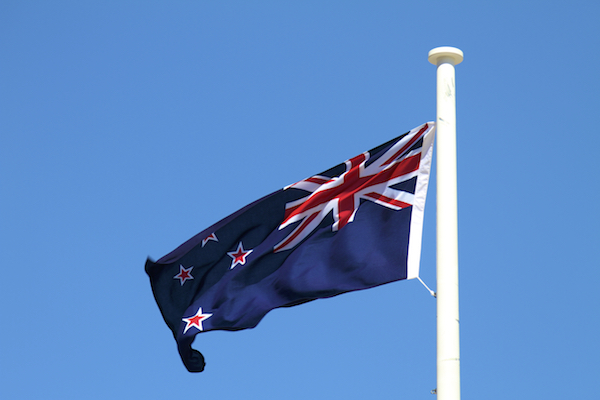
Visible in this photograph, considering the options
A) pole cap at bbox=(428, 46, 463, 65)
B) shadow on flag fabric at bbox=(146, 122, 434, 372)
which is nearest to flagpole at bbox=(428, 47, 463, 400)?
pole cap at bbox=(428, 46, 463, 65)

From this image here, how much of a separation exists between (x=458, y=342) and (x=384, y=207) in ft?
10.3

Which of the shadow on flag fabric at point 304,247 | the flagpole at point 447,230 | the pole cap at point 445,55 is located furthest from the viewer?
the shadow on flag fabric at point 304,247

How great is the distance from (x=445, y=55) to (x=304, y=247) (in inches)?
146

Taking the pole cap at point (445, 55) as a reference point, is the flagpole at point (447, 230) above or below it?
below

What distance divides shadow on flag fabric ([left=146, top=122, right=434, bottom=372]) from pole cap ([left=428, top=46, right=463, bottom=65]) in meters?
1.03

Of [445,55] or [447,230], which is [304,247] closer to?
[447,230]

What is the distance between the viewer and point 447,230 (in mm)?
11039

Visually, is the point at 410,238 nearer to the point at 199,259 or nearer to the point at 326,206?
the point at 326,206

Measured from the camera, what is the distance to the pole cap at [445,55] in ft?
40.5

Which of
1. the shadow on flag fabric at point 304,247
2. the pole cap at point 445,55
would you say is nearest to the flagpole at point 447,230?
the pole cap at point 445,55

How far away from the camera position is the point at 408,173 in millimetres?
13148

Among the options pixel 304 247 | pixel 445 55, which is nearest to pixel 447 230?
pixel 445 55

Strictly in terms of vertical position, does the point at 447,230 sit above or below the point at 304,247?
below

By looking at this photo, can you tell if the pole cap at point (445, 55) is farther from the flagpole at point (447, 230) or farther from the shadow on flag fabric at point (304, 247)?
the shadow on flag fabric at point (304, 247)
